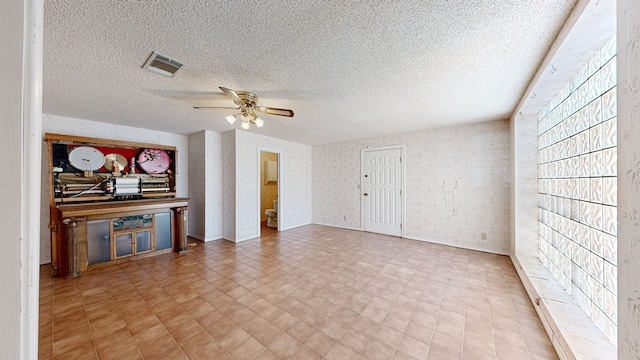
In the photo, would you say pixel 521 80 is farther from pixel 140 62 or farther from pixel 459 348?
pixel 140 62

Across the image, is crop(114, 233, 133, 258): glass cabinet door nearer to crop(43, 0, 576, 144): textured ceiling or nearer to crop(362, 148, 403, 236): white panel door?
crop(43, 0, 576, 144): textured ceiling

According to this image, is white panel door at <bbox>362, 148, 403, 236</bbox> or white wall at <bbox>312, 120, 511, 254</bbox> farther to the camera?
white panel door at <bbox>362, 148, 403, 236</bbox>

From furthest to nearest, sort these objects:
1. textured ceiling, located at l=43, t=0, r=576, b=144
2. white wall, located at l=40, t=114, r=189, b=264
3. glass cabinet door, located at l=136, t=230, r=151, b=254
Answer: glass cabinet door, located at l=136, t=230, r=151, b=254
white wall, located at l=40, t=114, r=189, b=264
textured ceiling, located at l=43, t=0, r=576, b=144

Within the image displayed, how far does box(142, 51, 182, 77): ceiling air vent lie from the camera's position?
1.77 metres

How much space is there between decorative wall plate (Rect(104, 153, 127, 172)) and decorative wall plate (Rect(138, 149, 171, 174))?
8.2 inches

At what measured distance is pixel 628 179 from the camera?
869mm

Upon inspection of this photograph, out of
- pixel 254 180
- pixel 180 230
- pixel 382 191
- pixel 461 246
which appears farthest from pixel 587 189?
pixel 180 230

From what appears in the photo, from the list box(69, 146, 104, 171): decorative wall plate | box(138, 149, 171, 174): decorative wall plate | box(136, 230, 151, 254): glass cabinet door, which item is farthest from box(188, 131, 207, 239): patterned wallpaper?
box(69, 146, 104, 171): decorative wall plate

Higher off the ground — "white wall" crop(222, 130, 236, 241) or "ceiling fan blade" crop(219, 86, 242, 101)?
"ceiling fan blade" crop(219, 86, 242, 101)

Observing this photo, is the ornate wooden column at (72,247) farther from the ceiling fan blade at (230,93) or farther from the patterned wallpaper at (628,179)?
the patterned wallpaper at (628,179)

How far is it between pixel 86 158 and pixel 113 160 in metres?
0.31

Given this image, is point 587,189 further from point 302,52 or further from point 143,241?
point 143,241

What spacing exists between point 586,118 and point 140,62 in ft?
11.6

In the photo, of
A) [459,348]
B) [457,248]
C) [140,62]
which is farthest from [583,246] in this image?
[140,62]
